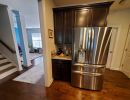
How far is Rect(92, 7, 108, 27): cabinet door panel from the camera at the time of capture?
2516mm

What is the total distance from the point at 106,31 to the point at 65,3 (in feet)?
6.12

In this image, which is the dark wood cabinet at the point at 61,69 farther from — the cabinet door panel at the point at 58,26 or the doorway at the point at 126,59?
the doorway at the point at 126,59

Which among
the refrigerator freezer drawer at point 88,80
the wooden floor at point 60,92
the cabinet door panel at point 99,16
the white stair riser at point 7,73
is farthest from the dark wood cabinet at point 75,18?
the white stair riser at point 7,73

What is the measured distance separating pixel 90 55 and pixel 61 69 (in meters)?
1.17

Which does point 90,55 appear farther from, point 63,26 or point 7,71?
point 7,71

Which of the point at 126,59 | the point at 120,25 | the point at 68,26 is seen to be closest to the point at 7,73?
the point at 68,26

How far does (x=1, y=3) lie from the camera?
123 inches

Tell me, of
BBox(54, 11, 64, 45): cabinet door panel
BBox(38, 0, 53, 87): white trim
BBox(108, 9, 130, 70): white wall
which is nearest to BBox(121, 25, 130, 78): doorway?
BBox(108, 9, 130, 70): white wall

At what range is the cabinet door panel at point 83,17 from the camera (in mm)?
2652

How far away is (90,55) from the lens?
2281 millimetres

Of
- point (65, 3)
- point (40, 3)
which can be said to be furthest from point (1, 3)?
point (65, 3)

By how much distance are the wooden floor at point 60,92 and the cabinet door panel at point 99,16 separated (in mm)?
2119

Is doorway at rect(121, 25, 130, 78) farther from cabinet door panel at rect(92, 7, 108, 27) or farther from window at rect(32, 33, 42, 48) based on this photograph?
window at rect(32, 33, 42, 48)

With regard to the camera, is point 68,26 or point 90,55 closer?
point 90,55
